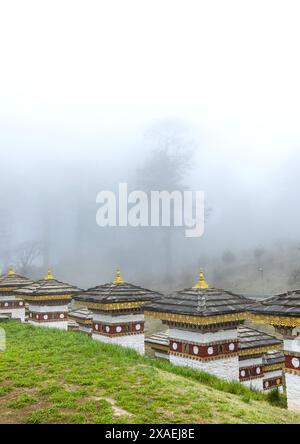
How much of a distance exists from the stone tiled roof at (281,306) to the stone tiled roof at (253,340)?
2.64 m

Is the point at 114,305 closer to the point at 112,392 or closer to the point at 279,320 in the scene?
the point at 112,392

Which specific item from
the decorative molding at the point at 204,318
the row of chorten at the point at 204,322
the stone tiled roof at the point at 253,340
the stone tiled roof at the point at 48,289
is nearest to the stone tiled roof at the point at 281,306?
the row of chorten at the point at 204,322

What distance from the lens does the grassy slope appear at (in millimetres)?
6852

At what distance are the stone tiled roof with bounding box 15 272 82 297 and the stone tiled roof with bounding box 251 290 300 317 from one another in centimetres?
956

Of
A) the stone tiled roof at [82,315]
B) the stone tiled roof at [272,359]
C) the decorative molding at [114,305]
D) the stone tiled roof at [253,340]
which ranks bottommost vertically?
the stone tiled roof at [272,359]

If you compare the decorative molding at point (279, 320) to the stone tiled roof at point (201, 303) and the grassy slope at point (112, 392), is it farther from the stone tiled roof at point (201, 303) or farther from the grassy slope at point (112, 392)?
the grassy slope at point (112, 392)

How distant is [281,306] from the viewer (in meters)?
8.90

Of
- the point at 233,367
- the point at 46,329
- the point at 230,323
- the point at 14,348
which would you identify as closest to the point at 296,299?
the point at 230,323

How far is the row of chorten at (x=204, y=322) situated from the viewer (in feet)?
29.2

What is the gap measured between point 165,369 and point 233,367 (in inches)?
77.6

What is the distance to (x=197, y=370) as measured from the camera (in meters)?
10.2

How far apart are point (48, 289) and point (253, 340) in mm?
8938

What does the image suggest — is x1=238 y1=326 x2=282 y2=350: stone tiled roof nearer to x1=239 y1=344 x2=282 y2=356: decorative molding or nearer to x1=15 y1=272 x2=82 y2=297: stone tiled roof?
x1=239 y1=344 x2=282 y2=356: decorative molding
